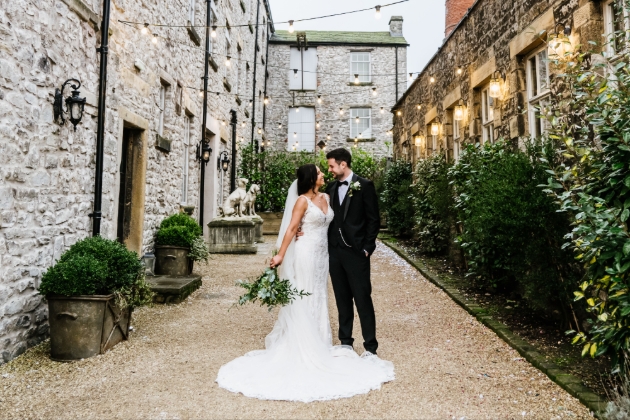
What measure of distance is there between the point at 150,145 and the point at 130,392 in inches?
191

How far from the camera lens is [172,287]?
5973 millimetres

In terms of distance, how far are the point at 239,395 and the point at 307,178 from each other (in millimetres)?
1827

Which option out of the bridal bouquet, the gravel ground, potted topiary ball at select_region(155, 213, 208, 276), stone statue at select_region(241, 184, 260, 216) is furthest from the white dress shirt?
stone statue at select_region(241, 184, 260, 216)

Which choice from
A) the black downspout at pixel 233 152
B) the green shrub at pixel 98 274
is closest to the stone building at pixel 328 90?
the black downspout at pixel 233 152

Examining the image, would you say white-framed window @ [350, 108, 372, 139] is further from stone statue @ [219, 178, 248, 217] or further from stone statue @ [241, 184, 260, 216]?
stone statue @ [219, 178, 248, 217]

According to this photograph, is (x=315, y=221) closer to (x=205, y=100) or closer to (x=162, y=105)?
(x=162, y=105)

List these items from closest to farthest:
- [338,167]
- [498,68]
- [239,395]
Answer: [239,395] < [338,167] < [498,68]

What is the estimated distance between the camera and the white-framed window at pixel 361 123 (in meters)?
21.6

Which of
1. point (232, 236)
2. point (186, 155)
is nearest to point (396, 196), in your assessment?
point (232, 236)

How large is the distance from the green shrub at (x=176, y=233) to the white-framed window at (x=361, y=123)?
15.1m

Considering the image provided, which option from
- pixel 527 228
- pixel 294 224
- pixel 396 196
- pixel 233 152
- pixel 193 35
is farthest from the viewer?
pixel 233 152

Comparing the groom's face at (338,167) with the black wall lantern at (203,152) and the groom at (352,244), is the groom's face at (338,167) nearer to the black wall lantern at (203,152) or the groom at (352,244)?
the groom at (352,244)

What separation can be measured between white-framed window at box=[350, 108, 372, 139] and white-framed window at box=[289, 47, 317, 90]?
→ 2.38 metres

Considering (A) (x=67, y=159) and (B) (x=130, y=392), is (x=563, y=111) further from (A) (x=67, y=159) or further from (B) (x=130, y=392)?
(A) (x=67, y=159)
